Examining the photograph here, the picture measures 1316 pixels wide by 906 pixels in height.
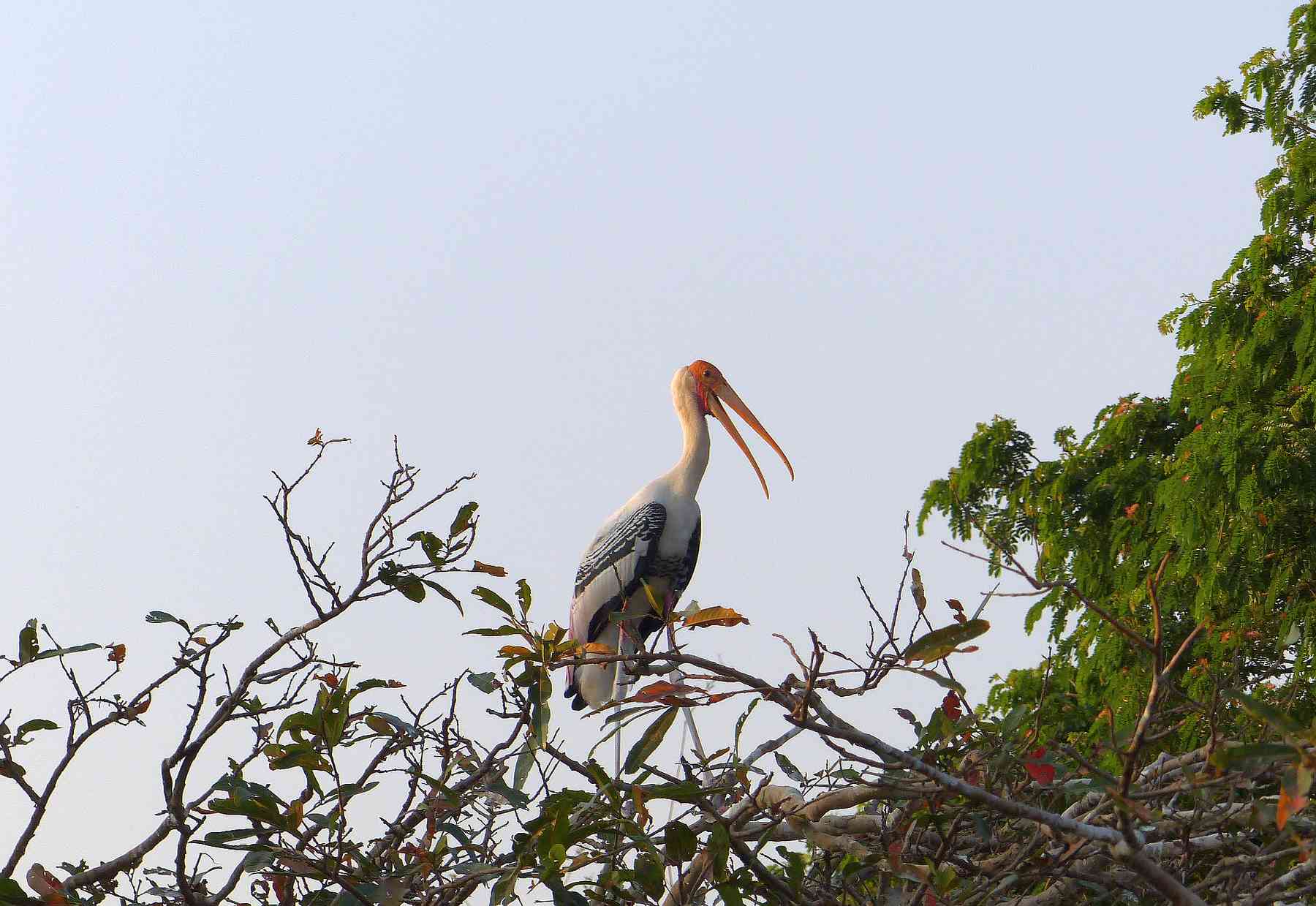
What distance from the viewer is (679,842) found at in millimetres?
2637

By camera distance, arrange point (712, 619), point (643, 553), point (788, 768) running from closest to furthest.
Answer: point (712, 619) < point (788, 768) < point (643, 553)

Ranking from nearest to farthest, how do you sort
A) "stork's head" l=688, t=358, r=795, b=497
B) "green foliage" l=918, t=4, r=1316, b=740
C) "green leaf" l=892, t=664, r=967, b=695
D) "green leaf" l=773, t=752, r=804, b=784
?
"green leaf" l=892, t=664, r=967, b=695 < "green leaf" l=773, t=752, r=804, b=784 < "green foliage" l=918, t=4, r=1316, b=740 < "stork's head" l=688, t=358, r=795, b=497

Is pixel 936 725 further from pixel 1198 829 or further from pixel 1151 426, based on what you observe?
pixel 1151 426

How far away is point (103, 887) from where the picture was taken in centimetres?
297

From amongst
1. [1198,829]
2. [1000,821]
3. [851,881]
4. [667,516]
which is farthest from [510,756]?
[667,516]

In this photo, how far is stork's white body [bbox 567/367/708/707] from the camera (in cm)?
733

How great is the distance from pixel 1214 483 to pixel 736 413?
9.26 ft

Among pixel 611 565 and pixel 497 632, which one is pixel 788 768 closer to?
pixel 497 632

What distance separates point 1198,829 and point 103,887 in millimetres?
2321

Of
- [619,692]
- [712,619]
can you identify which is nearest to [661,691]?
[712,619]

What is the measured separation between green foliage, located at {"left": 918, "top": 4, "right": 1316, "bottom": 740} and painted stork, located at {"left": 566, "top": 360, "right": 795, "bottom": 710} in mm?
1492

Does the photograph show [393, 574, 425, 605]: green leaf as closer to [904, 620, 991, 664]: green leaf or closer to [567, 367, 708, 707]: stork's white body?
[904, 620, 991, 664]: green leaf

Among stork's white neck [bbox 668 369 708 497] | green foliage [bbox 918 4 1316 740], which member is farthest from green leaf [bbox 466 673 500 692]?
stork's white neck [bbox 668 369 708 497]

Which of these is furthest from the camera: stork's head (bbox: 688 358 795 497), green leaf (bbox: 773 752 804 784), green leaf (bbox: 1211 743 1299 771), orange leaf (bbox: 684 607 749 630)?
stork's head (bbox: 688 358 795 497)
